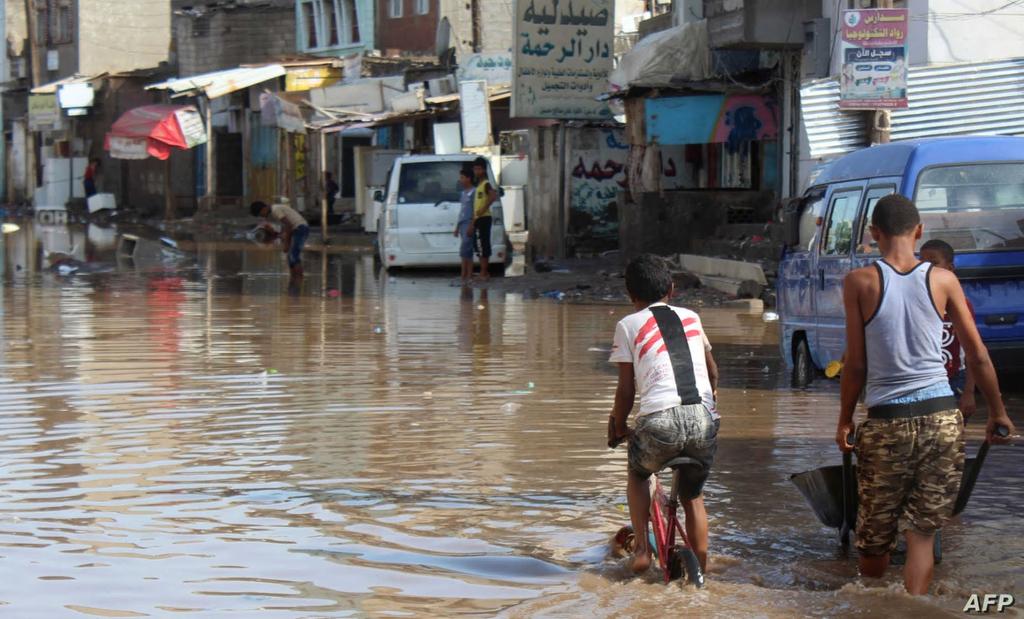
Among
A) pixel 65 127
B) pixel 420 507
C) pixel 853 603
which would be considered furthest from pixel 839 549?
Result: pixel 65 127

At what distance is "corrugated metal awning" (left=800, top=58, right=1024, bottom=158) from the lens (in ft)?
61.3

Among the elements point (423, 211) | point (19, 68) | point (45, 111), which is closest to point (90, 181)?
point (45, 111)

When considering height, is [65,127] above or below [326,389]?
above

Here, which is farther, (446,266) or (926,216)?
(446,266)

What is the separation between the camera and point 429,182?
23422 mm

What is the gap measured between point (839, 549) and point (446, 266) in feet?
58.5

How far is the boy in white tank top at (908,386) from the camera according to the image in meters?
5.33

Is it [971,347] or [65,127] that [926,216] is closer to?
[971,347]

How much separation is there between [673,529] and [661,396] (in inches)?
20.1

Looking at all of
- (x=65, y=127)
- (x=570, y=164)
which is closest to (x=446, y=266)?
(x=570, y=164)

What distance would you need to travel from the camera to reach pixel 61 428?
9.27 metres

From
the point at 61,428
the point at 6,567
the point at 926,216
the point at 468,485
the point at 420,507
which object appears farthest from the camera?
the point at 926,216

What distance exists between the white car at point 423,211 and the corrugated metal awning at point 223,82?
750 inches

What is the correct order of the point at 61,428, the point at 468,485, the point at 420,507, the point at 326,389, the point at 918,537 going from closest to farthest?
the point at 918,537 < the point at 420,507 < the point at 468,485 < the point at 61,428 < the point at 326,389
